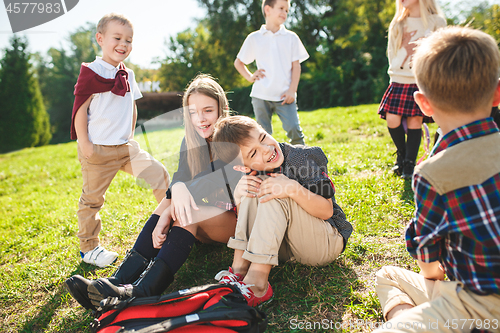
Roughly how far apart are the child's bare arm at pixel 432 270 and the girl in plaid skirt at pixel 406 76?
1908mm

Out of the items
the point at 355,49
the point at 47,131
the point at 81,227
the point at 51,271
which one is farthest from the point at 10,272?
the point at 47,131

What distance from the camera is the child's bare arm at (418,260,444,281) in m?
1.35

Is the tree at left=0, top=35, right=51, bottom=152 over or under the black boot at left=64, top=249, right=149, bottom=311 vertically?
over

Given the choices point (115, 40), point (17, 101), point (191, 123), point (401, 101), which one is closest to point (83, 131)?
point (115, 40)

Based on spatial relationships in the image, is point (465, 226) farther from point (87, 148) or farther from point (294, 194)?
point (87, 148)

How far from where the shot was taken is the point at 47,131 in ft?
73.0

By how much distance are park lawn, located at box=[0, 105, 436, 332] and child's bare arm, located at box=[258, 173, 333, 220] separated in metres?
0.44

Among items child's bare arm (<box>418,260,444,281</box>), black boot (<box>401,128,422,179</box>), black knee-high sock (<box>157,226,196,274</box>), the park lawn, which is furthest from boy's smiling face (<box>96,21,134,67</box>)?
black boot (<box>401,128,422,179</box>)

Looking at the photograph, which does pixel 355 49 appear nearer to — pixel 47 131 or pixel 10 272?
pixel 10 272

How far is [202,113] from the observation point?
2334 mm

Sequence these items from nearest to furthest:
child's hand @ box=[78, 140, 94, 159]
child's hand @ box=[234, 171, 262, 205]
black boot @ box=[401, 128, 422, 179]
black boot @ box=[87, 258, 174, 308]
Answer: black boot @ box=[87, 258, 174, 308] → child's hand @ box=[234, 171, 262, 205] → child's hand @ box=[78, 140, 94, 159] → black boot @ box=[401, 128, 422, 179]

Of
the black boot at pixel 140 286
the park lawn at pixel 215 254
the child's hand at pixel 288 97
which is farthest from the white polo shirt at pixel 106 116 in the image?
the child's hand at pixel 288 97

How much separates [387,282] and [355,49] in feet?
61.7

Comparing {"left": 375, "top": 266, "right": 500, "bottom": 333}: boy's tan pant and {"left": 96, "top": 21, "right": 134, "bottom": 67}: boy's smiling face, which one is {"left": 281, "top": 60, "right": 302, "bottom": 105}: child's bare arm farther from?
{"left": 375, "top": 266, "right": 500, "bottom": 333}: boy's tan pant
